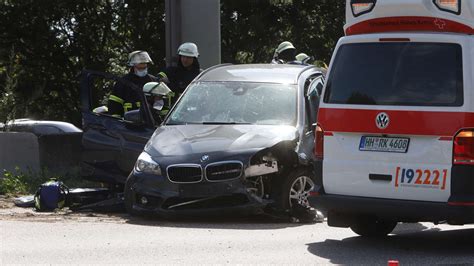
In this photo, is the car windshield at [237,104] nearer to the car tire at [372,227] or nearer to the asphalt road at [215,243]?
the asphalt road at [215,243]

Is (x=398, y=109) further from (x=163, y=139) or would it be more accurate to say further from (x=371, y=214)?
(x=163, y=139)

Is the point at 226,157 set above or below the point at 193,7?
below

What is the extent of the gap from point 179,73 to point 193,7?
1.89 meters

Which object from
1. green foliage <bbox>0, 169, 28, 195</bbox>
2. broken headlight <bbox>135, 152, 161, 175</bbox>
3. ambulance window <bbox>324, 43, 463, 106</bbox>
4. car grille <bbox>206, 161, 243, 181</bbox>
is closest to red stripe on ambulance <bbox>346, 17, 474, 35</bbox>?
ambulance window <bbox>324, 43, 463, 106</bbox>

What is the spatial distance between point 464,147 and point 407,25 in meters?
1.28

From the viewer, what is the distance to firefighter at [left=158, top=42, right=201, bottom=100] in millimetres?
14766

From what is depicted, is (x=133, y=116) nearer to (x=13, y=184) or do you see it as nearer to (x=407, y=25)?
(x=13, y=184)

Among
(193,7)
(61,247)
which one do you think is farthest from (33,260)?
(193,7)

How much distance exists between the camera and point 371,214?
31.7ft

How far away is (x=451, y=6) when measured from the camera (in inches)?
370

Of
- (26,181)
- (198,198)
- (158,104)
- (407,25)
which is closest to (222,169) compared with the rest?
(198,198)

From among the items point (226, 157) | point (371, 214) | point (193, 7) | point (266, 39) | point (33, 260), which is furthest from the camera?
point (266, 39)

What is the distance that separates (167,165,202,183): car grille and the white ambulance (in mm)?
1891

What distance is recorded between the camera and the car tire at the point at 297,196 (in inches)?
460
